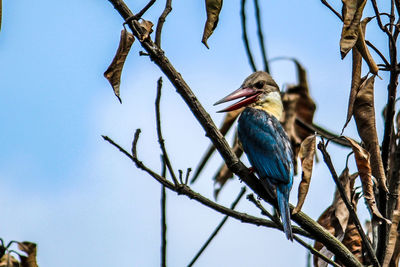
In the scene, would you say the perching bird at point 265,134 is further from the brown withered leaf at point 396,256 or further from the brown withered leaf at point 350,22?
the brown withered leaf at point 350,22

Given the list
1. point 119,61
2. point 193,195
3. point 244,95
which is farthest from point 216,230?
point 244,95

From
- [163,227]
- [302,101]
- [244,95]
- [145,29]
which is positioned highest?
[244,95]

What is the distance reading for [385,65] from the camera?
268 centimetres

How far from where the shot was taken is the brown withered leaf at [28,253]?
228cm

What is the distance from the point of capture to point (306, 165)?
8.58 ft

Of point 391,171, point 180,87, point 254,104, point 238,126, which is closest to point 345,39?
point 180,87

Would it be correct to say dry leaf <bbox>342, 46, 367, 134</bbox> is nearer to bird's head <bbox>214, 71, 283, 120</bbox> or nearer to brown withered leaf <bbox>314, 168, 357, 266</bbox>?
brown withered leaf <bbox>314, 168, 357, 266</bbox>

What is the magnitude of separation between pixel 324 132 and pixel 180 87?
192 centimetres

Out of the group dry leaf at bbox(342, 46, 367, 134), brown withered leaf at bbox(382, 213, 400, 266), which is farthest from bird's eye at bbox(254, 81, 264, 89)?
dry leaf at bbox(342, 46, 367, 134)

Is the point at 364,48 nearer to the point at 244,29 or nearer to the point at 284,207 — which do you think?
the point at 284,207

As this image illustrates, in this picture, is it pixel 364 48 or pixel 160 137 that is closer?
pixel 364 48

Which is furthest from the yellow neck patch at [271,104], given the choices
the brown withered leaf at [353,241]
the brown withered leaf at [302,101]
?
the brown withered leaf at [353,241]

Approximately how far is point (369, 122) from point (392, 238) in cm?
72

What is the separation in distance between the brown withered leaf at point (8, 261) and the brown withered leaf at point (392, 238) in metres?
1.76
